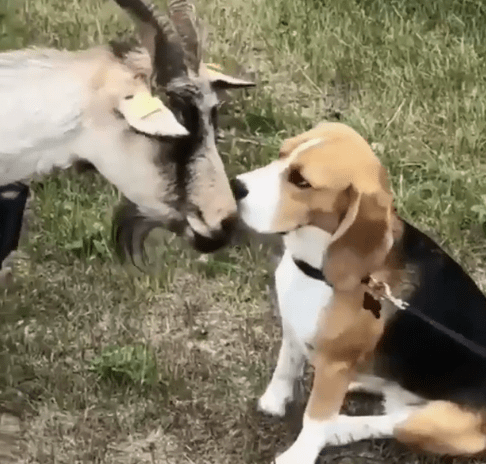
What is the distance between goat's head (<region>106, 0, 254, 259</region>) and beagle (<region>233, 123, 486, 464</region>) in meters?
0.14

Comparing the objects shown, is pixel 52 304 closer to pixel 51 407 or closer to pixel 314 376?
pixel 51 407

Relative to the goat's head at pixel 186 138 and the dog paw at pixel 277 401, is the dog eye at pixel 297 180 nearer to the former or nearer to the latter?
the goat's head at pixel 186 138

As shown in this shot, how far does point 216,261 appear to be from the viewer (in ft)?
4.12

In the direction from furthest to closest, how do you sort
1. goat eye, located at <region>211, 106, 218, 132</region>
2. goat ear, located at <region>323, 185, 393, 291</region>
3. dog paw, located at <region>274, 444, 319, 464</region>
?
goat eye, located at <region>211, 106, 218, 132</region>, dog paw, located at <region>274, 444, 319, 464</region>, goat ear, located at <region>323, 185, 393, 291</region>

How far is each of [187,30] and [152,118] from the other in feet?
0.53

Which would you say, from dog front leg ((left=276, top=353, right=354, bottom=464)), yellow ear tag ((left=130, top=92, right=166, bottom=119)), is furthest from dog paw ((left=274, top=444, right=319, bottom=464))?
yellow ear tag ((left=130, top=92, right=166, bottom=119))

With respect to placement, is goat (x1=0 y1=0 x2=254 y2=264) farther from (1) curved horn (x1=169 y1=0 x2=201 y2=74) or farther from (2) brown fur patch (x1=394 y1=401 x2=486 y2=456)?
(2) brown fur patch (x1=394 y1=401 x2=486 y2=456)

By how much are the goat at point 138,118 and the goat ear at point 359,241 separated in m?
0.21

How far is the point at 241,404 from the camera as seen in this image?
115 centimetres

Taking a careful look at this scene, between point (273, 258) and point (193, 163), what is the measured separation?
0.17 metres

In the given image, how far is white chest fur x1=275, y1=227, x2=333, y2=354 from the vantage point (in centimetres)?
96

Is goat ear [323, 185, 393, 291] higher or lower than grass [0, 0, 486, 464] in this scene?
higher

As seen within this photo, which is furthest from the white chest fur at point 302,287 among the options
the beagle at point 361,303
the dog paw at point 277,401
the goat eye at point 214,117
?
the goat eye at point 214,117

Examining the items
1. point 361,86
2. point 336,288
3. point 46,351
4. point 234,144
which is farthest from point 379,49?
point 46,351
